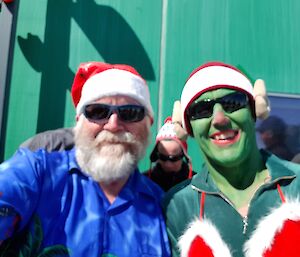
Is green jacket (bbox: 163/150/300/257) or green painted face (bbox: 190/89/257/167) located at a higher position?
green painted face (bbox: 190/89/257/167)

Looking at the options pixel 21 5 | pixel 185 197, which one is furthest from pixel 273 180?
pixel 21 5

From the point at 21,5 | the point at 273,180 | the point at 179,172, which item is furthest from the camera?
the point at 21,5

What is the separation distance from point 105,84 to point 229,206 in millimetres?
873

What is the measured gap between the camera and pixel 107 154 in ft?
5.42

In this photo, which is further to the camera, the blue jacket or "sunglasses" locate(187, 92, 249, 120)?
"sunglasses" locate(187, 92, 249, 120)

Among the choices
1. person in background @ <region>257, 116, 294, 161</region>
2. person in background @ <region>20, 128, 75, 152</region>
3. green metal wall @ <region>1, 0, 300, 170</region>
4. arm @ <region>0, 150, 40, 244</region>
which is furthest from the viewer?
person in background @ <region>257, 116, 294, 161</region>

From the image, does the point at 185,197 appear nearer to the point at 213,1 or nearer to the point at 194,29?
the point at 194,29

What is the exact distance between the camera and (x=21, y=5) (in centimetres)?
332

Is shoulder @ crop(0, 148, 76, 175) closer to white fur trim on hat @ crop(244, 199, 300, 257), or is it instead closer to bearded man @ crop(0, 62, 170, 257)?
bearded man @ crop(0, 62, 170, 257)

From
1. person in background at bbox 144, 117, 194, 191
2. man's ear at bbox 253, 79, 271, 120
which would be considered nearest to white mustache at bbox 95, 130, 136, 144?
man's ear at bbox 253, 79, 271, 120

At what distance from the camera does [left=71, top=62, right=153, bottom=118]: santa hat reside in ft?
5.60

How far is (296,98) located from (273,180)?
2541 millimetres

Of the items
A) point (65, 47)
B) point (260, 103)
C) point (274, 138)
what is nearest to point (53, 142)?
point (260, 103)

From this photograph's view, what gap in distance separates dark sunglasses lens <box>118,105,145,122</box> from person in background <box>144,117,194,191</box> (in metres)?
0.94
